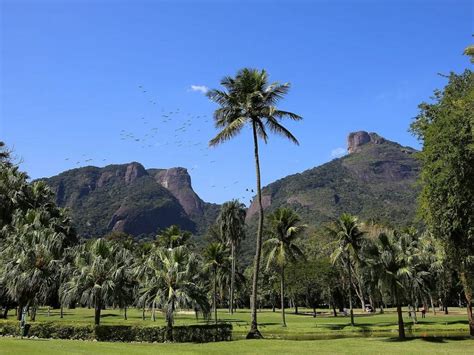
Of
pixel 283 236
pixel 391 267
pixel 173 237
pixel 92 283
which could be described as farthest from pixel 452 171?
pixel 173 237

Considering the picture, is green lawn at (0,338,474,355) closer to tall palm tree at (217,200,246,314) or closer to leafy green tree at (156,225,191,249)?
leafy green tree at (156,225,191,249)

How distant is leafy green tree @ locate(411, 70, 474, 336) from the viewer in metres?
→ 28.5

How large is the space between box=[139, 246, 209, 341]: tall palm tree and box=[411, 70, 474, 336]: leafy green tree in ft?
55.8

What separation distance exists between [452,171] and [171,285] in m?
20.0

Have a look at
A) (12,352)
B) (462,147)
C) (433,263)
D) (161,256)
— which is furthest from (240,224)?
(12,352)

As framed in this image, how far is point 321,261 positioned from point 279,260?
120ft

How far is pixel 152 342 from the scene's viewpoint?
1230 inches

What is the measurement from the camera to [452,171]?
2852 centimetres

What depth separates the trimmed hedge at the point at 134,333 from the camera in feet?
104

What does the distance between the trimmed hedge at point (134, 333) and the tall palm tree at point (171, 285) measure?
30.8 inches

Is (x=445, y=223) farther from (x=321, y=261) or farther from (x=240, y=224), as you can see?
(x=240, y=224)

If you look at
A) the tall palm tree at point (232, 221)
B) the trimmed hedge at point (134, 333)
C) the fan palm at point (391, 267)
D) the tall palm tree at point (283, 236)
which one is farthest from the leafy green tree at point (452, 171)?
the tall palm tree at point (232, 221)

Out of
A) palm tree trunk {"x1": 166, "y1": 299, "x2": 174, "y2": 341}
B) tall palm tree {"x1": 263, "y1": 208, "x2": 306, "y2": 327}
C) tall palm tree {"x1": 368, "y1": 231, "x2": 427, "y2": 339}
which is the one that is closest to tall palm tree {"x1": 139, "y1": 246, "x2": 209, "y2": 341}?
palm tree trunk {"x1": 166, "y1": 299, "x2": 174, "y2": 341}

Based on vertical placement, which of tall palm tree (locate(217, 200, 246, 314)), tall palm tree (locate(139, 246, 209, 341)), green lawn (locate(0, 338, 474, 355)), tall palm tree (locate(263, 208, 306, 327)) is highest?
tall palm tree (locate(217, 200, 246, 314))
